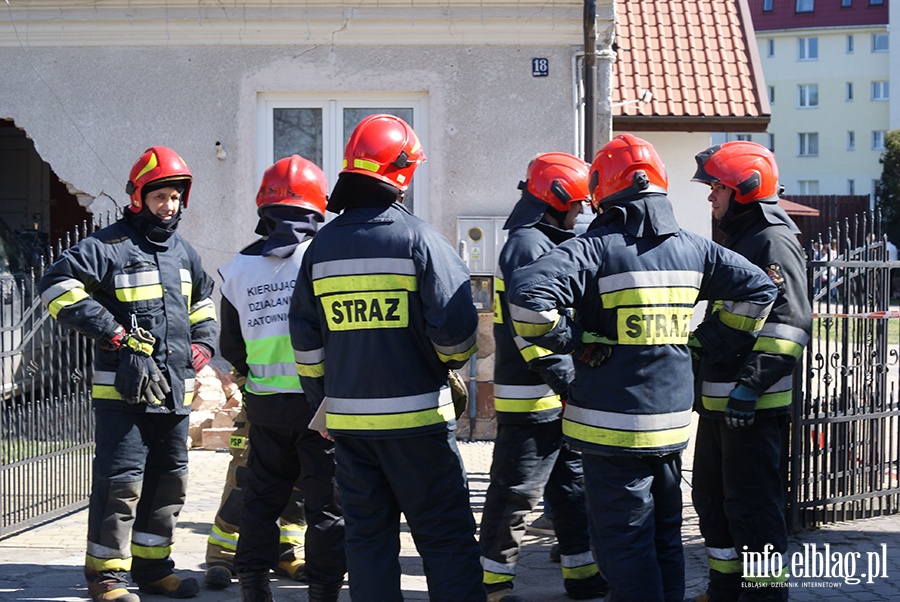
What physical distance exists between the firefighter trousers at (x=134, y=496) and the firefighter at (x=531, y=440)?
5.33ft

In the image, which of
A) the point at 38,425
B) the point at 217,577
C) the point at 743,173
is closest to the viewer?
the point at 743,173

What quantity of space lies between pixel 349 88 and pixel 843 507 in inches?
207

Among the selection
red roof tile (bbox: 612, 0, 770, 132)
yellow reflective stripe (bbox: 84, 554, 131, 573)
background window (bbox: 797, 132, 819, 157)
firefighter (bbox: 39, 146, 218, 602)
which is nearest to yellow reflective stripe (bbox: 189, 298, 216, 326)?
firefighter (bbox: 39, 146, 218, 602)

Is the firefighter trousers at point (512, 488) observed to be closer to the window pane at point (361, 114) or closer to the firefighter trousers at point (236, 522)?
the firefighter trousers at point (236, 522)

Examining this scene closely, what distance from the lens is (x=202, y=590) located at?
222 inches

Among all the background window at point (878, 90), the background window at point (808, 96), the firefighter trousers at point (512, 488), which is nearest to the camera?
the firefighter trousers at point (512, 488)

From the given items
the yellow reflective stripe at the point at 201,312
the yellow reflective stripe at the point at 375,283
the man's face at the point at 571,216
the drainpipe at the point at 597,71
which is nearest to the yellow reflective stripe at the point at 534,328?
the yellow reflective stripe at the point at 375,283

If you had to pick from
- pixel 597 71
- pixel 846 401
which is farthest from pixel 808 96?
pixel 846 401

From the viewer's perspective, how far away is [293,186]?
526 centimetres

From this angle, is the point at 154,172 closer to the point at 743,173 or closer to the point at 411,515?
the point at 411,515

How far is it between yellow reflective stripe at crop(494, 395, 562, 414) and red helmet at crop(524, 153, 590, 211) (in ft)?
3.22

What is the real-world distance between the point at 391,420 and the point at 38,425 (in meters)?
3.52

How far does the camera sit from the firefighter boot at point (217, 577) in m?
5.62

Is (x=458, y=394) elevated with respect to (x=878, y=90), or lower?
lower
